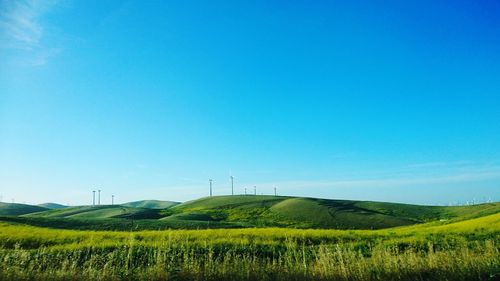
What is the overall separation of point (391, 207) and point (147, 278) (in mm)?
142795

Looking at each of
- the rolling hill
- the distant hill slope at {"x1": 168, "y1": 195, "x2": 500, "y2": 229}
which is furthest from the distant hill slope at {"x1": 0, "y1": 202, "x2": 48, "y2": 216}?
the distant hill slope at {"x1": 168, "y1": 195, "x2": 500, "y2": 229}

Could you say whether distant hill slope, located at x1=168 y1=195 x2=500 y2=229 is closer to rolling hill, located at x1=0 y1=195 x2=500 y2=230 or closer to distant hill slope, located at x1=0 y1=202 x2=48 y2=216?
rolling hill, located at x1=0 y1=195 x2=500 y2=230

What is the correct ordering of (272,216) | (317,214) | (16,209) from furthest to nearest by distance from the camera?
(16,209), (272,216), (317,214)

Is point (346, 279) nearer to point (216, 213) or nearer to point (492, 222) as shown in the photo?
point (492, 222)

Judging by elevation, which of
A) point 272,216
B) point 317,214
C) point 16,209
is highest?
point 16,209

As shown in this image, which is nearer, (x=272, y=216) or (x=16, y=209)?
(x=272, y=216)

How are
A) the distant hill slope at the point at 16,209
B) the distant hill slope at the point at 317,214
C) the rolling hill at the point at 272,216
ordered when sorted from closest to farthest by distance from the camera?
the rolling hill at the point at 272,216 → the distant hill slope at the point at 317,214 → the distant hill slope at the point at 16,209

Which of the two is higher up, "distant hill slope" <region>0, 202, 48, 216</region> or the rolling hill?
"distant hill slope" <region>0, 202, 48, 216</region>

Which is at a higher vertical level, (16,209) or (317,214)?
(16,209)

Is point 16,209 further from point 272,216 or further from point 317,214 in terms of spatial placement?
point 317,214

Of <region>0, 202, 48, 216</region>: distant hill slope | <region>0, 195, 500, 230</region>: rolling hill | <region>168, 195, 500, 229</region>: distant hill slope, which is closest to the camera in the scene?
<region>0, 195, 500, 230</region>: rolling hill

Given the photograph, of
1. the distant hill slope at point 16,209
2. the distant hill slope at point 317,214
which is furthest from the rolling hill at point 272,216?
the distant hill slope at point 16,209

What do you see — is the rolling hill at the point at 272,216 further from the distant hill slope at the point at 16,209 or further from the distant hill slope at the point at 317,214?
the distant hill slope at the point at 16,209

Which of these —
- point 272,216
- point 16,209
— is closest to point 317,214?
point 272,216
